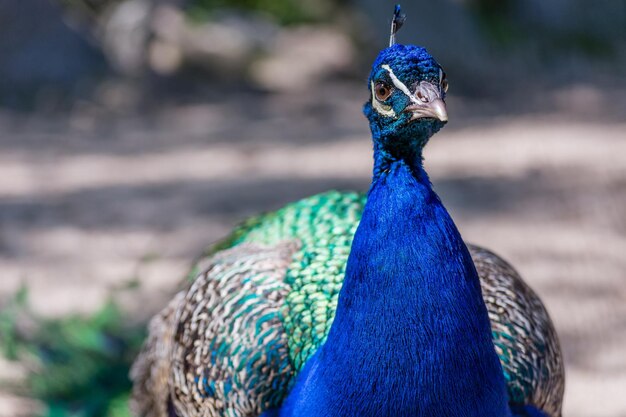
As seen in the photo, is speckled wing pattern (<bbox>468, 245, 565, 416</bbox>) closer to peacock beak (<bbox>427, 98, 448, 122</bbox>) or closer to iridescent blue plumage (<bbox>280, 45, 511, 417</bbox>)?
iridescent blue plumage (<bbox>280, 45, 511, 417</bbox>)

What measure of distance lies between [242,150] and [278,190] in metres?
0.78

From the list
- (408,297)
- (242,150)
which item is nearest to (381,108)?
(408,297)

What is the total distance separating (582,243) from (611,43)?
332cm

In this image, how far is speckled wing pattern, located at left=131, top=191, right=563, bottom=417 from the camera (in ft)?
5.84

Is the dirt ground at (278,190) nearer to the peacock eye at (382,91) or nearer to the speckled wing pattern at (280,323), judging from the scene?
the speckled wing pattern at (280,323)

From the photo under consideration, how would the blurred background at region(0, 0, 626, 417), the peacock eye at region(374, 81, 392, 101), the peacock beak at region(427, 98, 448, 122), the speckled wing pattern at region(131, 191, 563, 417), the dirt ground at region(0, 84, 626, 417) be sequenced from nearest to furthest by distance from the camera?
the peacock beak at region(427, 98, 448, 122) → the peacock eye at region(374, 81, 392, 101) → the speckled wing pattern at region(131, 191, 563, 417) → the blurred background at region(0, 0, 626, 417) → the dirt ground at region(0, 84, 626, 417)

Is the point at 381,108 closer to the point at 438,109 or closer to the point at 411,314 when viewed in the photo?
the point at 438,109

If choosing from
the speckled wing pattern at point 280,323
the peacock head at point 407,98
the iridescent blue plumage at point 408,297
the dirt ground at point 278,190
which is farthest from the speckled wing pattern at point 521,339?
the dirt ground at point 278,190

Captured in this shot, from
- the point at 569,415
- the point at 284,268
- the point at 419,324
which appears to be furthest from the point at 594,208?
the point at 419,324

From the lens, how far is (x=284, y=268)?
193cm

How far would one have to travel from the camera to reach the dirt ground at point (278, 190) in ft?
10.9

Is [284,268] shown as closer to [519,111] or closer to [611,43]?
[519,111]

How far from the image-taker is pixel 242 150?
5.04m

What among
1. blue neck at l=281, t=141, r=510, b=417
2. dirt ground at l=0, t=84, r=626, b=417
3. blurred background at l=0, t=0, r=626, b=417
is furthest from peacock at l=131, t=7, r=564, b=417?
dirt ground at l=0, t=84, r=626, b=417
